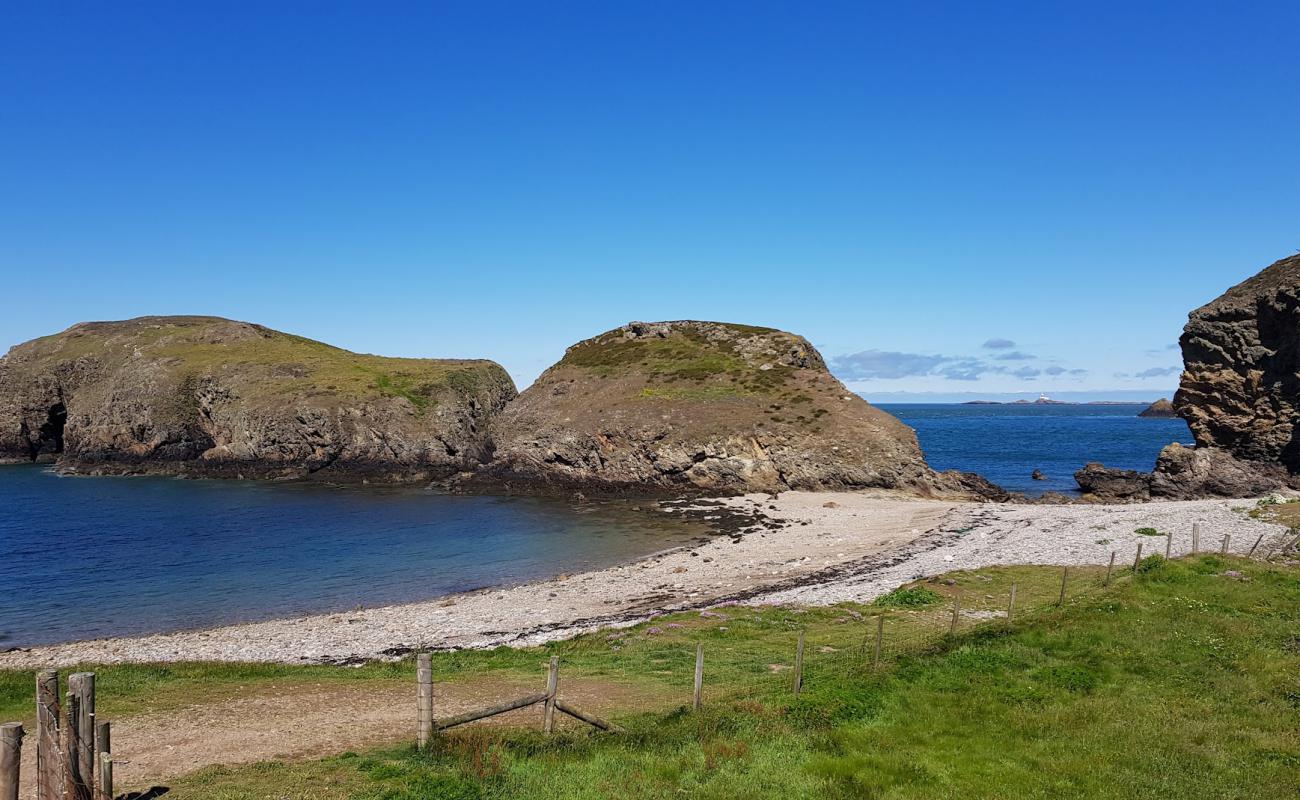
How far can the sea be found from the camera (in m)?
40.8

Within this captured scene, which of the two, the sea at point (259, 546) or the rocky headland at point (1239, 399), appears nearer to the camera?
the sea at point (259, 546)

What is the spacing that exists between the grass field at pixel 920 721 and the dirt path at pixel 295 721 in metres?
1.09

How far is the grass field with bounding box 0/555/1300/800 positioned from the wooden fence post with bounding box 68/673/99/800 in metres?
2.14

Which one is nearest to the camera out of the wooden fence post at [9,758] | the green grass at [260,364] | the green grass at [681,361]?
the wooden fence post at [9,758]

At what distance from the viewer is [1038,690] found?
17922 mm

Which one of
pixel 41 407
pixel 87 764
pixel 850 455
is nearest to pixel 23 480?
pixel 41 407

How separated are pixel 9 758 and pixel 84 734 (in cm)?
127

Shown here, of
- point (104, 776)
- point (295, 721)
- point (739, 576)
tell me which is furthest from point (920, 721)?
point (739, 576)

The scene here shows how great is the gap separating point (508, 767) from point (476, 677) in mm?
10684

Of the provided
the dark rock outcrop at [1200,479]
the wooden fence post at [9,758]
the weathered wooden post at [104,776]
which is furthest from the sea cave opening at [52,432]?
the dark rock outcrop at [1200,479]

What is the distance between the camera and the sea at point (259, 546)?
40812 mm

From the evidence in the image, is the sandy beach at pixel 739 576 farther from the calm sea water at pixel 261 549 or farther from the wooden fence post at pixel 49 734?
the wooden fence post at pixel 49 734

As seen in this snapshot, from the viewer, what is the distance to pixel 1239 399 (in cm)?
7356

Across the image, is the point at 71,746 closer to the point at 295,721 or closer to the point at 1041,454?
the point at 295,721
